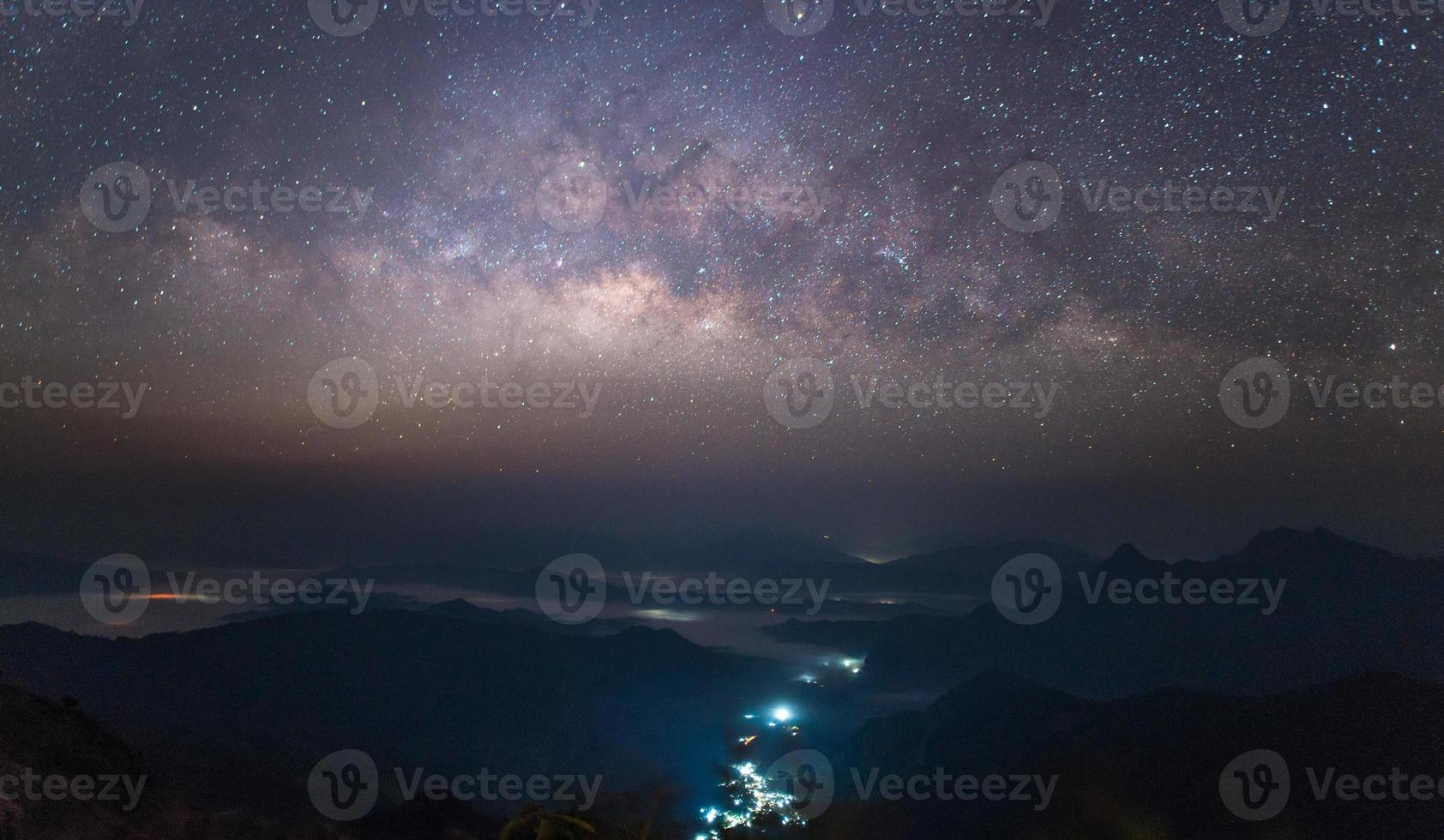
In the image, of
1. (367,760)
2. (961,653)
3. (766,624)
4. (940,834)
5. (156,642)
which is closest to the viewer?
(367,760)

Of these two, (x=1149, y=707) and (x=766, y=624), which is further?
(x=766, y=624)

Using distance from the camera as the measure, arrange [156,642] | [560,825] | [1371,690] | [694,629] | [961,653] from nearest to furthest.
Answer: [560,825], [1371,690], [156,642], [961,653], [694,629]

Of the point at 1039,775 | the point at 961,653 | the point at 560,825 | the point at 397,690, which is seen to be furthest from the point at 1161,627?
the point at 560,825

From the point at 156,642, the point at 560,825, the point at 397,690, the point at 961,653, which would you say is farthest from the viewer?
the point at 961,653

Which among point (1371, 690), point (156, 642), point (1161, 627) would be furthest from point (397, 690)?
point (1161, 627)

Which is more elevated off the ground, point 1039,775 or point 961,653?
point 961,653

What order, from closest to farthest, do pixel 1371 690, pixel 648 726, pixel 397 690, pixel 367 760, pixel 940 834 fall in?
pixel 367 760 → pixel 940 834 → pixel 1371 690 → pixel 648 726 → pixel 397 690

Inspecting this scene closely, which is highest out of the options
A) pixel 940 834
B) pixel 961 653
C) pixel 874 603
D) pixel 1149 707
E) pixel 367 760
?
pixel 874 603

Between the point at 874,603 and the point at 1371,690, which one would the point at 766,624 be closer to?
the point at 874,603

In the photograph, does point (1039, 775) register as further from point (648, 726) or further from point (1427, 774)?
point (648, 726)
